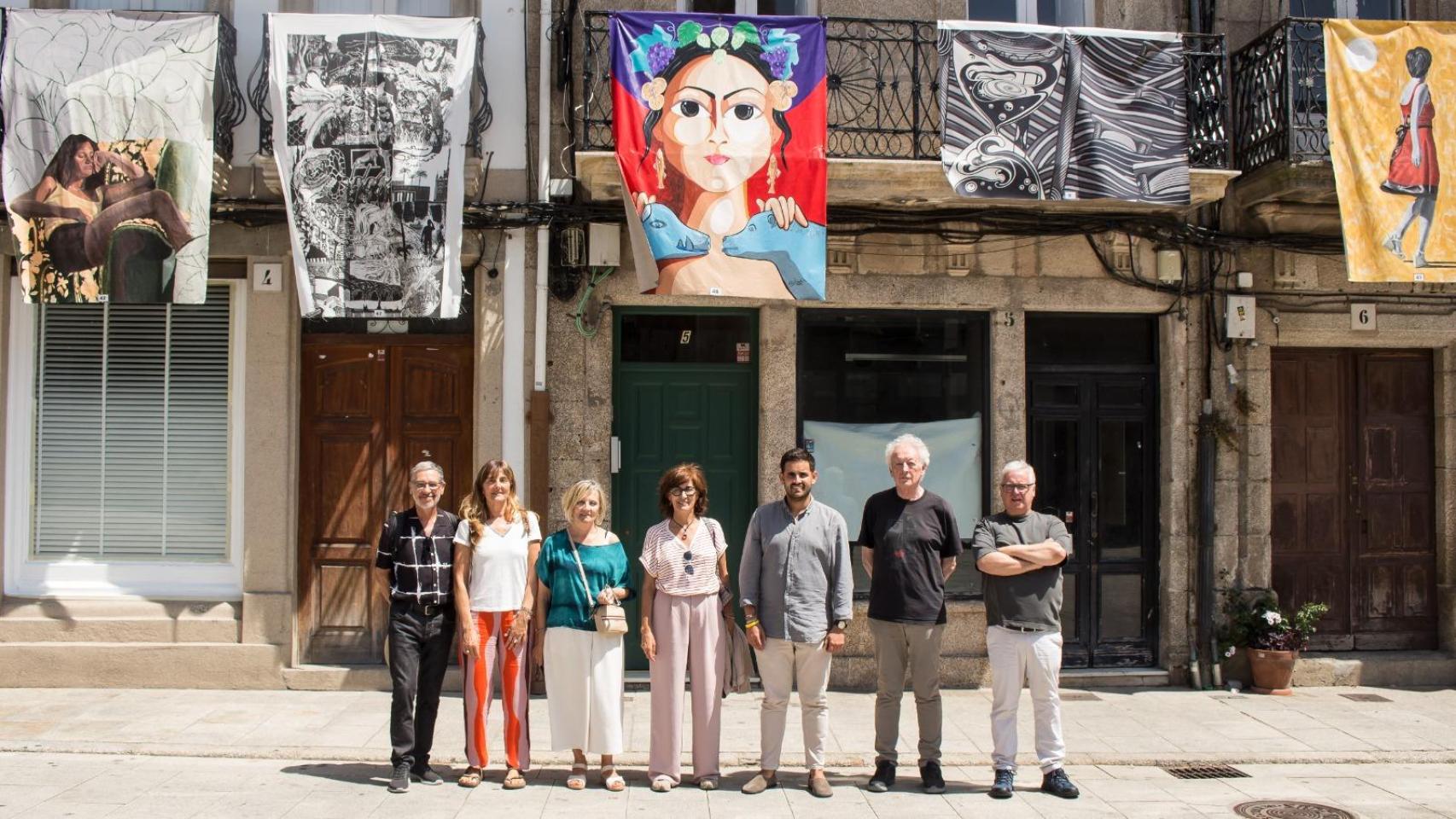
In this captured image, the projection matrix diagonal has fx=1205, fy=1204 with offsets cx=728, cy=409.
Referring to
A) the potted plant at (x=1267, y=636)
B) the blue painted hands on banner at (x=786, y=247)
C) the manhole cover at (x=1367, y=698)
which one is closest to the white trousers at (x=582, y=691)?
the blue painted hands on banner at (x=786, y=247)

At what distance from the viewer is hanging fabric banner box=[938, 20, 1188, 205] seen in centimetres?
871

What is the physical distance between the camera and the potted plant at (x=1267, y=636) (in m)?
9.11

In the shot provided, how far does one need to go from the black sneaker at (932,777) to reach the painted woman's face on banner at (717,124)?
4176 millimetres

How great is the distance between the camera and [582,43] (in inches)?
361

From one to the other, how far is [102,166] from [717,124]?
4.32m

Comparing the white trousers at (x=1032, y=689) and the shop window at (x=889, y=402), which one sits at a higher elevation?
the shop window at (x=889, y=402)

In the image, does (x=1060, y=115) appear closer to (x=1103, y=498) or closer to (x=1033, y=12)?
(x=1033, y=12)

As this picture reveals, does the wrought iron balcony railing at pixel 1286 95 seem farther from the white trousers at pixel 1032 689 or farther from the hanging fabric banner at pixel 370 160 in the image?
the hanging fabric banner at pixel 370 160

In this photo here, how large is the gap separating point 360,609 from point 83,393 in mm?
2672

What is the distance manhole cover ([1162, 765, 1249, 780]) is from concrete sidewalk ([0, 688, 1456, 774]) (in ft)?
0.39

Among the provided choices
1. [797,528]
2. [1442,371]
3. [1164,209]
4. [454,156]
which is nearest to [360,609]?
[454,156]

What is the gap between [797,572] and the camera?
6.39 meters

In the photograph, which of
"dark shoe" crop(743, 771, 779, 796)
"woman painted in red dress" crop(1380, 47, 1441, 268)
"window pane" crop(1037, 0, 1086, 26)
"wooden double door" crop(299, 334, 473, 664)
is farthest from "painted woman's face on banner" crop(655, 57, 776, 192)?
"woman painted in red dress" crop(1380, 47, 1441, 268)

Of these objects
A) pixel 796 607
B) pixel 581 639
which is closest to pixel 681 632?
pixel 581 639
